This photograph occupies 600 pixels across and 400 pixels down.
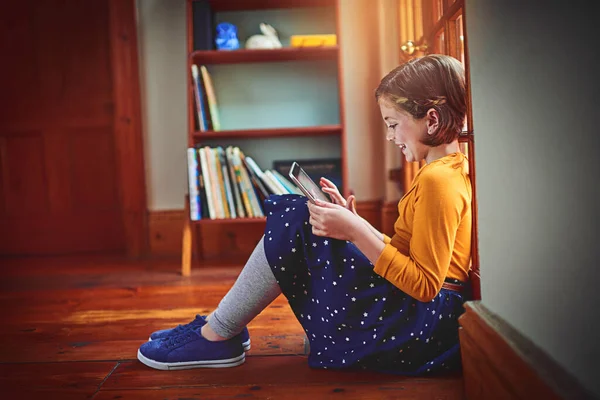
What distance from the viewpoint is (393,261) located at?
962 mm

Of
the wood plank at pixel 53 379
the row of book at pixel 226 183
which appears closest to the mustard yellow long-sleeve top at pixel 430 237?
the wood plank at pixel 53 379

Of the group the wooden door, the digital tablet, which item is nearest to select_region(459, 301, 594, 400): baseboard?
the digital tablet

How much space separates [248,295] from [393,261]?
1.03 ft

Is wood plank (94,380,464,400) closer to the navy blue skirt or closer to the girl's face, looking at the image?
the navy blue skirt

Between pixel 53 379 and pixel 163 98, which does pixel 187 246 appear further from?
pixel 53 379

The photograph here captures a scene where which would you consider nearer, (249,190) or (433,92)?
(433,92)

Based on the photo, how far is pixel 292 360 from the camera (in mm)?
1209

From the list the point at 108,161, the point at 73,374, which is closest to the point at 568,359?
the point at 73,374

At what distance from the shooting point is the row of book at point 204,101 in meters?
2.37

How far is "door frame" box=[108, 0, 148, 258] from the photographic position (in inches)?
105

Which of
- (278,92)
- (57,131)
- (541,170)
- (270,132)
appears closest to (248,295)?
(541,170)

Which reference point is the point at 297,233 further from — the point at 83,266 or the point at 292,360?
the point at 83,266

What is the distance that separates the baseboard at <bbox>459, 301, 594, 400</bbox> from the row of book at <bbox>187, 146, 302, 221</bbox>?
59.0 inches

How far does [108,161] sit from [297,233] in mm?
2219
